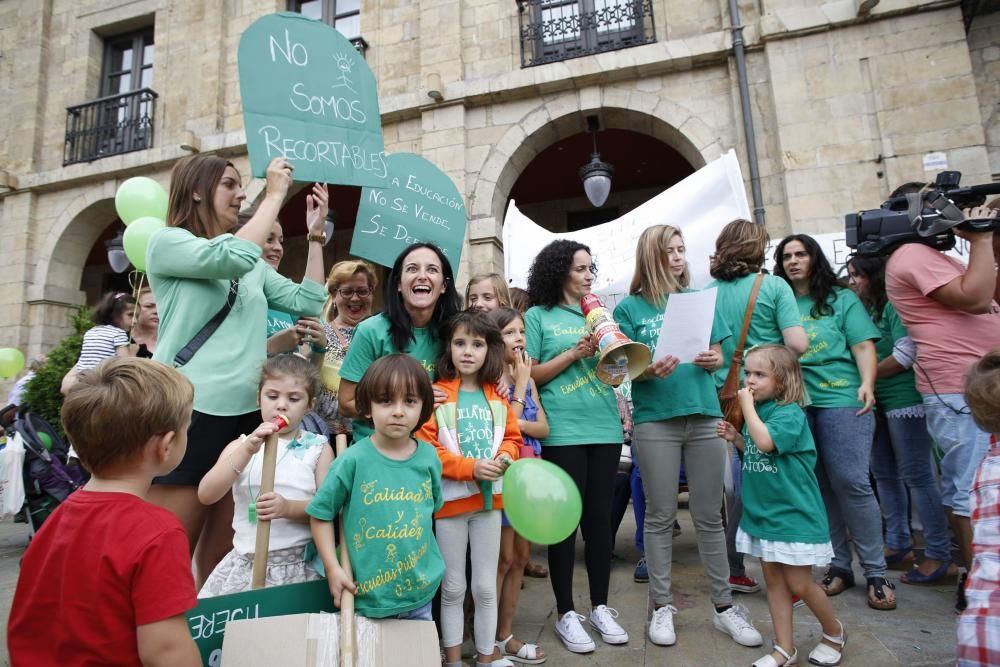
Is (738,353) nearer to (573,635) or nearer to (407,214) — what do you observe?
(573,635)

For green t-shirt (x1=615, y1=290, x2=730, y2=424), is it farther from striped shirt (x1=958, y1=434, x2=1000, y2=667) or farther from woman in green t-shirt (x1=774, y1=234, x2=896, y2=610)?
striped shirt (x1=958, y1=434, x2=1000, y2=667)

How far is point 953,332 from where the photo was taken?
111 inches

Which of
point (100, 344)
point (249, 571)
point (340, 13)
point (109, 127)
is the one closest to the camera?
point (249, 571)

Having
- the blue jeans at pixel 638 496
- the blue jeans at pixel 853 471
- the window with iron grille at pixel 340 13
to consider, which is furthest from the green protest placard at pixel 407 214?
the window with iron grille at pixel 340 13

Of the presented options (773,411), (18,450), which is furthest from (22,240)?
(773,411)

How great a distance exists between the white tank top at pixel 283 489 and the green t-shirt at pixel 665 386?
5.06 feet

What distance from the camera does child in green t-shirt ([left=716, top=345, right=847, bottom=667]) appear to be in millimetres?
2334

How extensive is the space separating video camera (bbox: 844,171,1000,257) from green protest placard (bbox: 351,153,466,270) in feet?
7.29

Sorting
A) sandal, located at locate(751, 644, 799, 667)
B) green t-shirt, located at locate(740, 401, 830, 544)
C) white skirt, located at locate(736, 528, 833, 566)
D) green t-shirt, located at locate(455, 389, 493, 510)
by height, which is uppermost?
green t-shirt, located at locate(455, 389, 493, 510)

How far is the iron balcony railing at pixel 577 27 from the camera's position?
309 inches

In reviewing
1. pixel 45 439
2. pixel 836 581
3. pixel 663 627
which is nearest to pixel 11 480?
pixel 45 439

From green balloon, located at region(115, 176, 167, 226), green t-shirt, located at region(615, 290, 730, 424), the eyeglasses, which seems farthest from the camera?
green balloon, located at region(115, 176, 167, 226)

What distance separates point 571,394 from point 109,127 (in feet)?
36.4

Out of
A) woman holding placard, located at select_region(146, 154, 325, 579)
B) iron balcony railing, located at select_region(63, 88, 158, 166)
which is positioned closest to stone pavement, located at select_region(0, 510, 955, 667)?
woman holding placard, located at select_region(146, 154, 325, 579)
